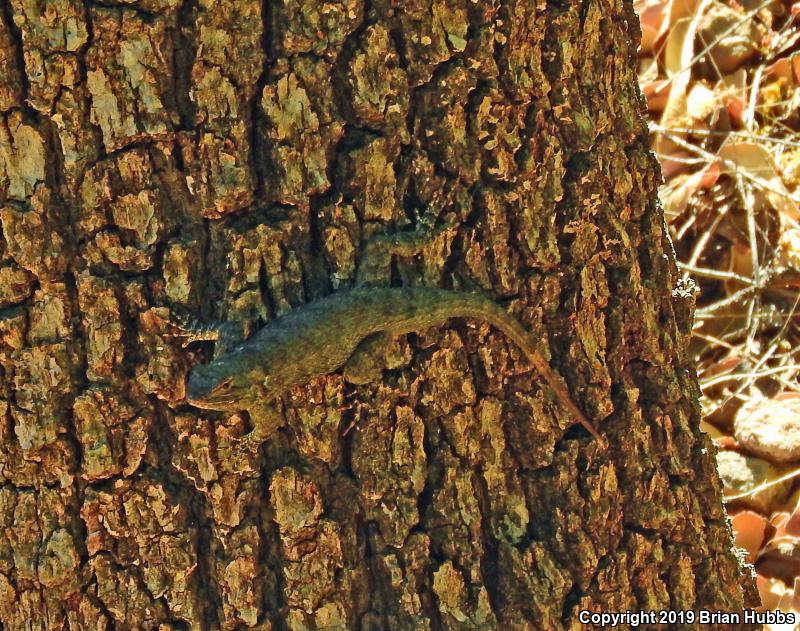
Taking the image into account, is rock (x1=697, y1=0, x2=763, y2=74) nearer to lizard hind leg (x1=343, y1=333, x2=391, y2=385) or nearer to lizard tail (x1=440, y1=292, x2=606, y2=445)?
lizard tail (x1=440, y1=292, x2=606, y2=445)

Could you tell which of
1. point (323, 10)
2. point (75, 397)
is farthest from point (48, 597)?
point (323, 10)

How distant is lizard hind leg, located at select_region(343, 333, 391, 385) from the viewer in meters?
1.98

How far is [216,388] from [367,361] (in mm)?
359

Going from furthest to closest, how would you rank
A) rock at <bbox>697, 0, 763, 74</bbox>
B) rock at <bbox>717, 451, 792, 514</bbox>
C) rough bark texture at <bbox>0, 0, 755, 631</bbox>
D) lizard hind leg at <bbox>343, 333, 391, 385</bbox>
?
rock at <bbox>697, 0, 763, 74</bbox> → rock at <bbox>717, 451, 792, 514</bbox> → lizard hind leg at <bbox>343, 333, 391, 385</bbox> → rough bark texture at <bbox>0, 0, 755, 631</bbox>

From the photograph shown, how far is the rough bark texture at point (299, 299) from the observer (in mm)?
1845

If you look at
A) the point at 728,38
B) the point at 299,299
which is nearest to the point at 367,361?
the point at 299,299

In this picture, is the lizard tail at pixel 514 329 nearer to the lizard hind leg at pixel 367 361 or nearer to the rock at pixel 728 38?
the lizard hind leg at pixel 367 361

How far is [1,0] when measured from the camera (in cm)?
177

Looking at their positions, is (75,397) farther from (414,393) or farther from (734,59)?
(734,59)

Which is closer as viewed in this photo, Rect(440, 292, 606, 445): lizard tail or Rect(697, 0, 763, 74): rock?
Rect(440, 292, 606, 445): lizard tail

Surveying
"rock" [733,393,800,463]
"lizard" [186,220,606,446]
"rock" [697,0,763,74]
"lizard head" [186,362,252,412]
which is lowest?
"rock" [733,393,800,463]

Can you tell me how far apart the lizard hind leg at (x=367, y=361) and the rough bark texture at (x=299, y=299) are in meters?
0.03

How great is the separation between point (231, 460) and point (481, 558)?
675 millimetres

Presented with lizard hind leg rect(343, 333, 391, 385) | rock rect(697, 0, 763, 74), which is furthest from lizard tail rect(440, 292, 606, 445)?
rock rect(697, 0, 763, 74)
